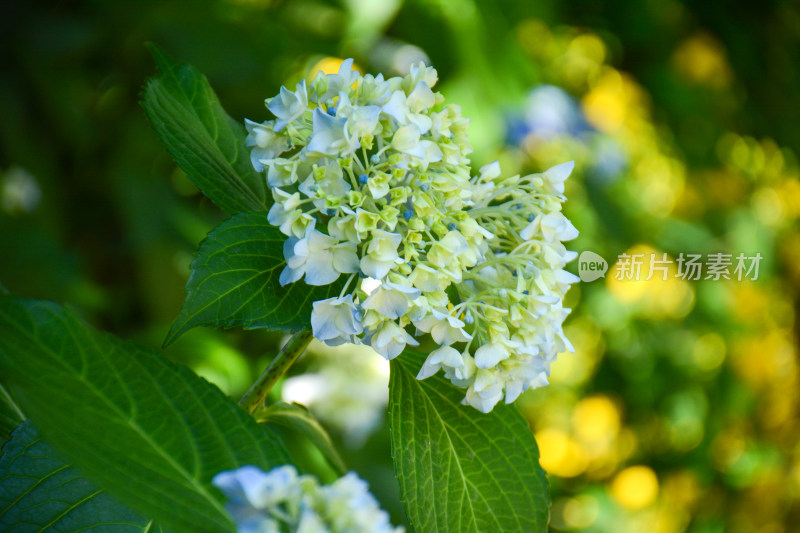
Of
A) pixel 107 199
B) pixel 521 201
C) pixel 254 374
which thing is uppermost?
pixel 107 199

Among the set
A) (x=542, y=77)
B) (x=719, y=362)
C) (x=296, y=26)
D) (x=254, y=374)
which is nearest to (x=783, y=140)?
(x=719, y=362)

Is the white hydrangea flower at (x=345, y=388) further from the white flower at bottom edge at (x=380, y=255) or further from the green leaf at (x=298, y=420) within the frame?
the white flower at bottom edge at (x=380, y=255)

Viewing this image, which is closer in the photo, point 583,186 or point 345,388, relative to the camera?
point 345,388

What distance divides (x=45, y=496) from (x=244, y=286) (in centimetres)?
12

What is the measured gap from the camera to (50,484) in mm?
298

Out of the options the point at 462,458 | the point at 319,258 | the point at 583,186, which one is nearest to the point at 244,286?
the point at 319,258

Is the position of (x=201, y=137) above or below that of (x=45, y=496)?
above

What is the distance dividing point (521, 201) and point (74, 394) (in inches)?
9.0

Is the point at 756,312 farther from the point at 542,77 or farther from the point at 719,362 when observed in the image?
the point at 542,77

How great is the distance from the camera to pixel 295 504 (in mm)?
229

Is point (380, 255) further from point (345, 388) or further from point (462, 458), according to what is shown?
point (345, 388)

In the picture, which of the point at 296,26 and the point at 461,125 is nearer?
the point at 461,125

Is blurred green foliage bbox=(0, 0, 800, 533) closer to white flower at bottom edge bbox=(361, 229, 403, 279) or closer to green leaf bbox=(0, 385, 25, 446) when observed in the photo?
green leaf bbox=(0, 385, 25, 446)

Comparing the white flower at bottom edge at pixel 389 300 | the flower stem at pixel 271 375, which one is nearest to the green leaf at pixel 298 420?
the flower stem at pixel 271 375
